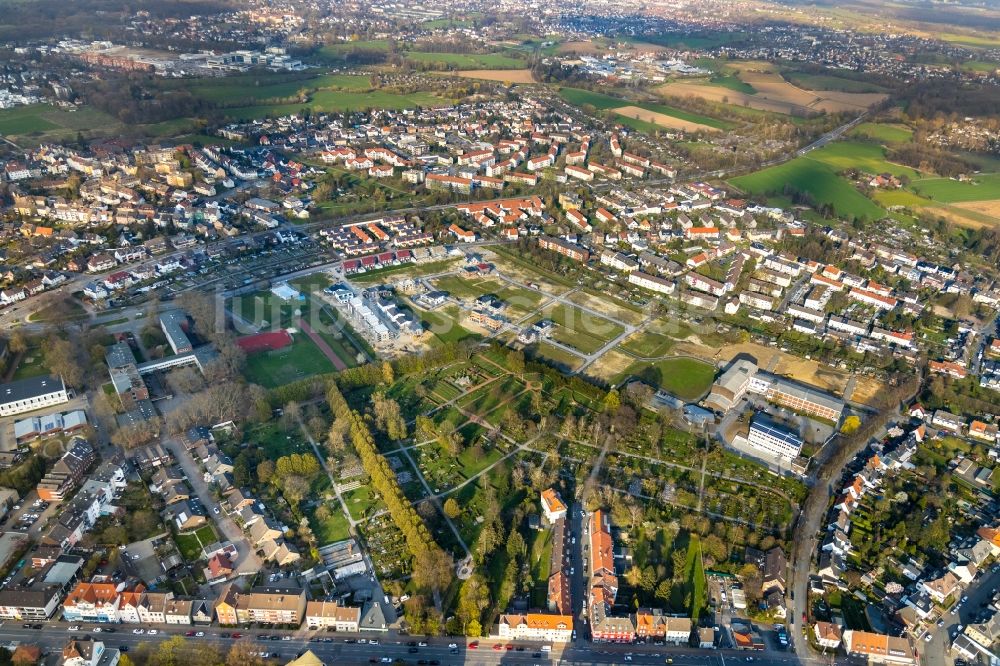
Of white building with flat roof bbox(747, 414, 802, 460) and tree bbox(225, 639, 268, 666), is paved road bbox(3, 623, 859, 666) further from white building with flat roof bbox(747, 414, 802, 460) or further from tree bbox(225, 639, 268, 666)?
white building with flat roof bbox(747, 414, 802, 460)

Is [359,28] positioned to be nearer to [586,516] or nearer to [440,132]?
[440,132]

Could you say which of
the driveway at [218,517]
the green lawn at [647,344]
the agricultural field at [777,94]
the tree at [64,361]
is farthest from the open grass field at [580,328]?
the agricultural field at [777,94]

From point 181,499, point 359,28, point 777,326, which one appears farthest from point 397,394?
point 359,28

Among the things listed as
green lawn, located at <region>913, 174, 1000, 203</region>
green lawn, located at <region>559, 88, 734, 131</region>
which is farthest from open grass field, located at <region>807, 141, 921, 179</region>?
green lawn, located at <region>559, 88, 734, 131</region>

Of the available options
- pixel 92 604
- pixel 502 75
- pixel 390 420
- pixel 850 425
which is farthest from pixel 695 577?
pixel 502 75

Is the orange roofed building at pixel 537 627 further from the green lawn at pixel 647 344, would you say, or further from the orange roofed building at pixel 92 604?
the green lawn at pixel 647 344
